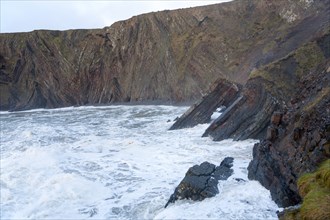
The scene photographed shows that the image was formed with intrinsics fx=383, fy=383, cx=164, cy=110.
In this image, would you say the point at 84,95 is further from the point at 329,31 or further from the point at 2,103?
the point at 329,31

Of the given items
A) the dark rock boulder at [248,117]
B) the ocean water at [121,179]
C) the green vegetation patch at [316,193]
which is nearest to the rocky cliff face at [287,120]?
the dark rock boulder at [248,117]

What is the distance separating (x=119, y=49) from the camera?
1897 inches

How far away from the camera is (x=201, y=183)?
32.8ft

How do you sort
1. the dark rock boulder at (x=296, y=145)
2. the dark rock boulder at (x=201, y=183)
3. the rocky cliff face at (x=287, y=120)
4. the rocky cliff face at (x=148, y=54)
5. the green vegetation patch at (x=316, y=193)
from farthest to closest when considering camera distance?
the rocky cliff face at (x=148, y=54), the dark rock boulder at (x=201, y=183), the rocky cliff face at (x=287, y=120), the dark rock boulder at (x=296, y=145), the green vegetation patch at (x=316, y=193)

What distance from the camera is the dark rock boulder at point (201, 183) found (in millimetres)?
9522

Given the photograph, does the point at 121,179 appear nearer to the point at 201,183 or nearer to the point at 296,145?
the point at 201,183

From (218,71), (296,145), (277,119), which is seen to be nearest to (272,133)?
(277,119)

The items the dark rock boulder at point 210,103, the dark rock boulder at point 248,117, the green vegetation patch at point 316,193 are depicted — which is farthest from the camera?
the dark rock boulder at point 210,103

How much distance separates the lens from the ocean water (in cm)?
906

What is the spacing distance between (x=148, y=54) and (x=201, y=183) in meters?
36.2

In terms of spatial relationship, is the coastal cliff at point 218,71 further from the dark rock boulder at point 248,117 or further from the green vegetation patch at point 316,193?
the green vegetation patch at point 316,193

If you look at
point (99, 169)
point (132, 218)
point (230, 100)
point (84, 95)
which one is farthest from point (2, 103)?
point (132, 218)

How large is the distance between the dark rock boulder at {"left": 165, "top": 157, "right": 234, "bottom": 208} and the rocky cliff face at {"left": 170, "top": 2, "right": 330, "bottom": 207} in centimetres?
90

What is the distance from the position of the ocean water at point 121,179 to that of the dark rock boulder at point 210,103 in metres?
1.03
